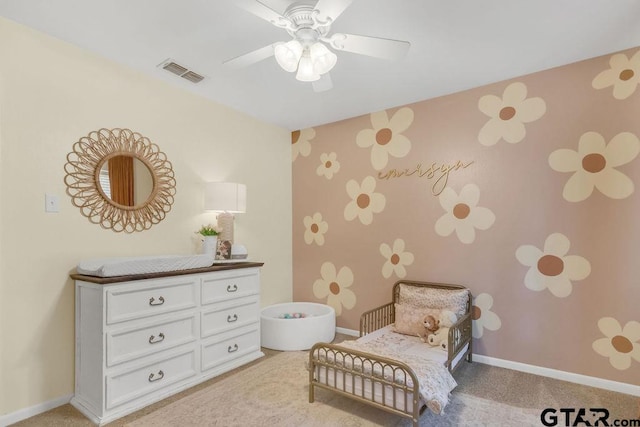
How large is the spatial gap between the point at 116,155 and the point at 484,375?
11.1 feet

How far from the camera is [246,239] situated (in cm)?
366

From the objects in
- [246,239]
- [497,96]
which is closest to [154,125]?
[246,239]

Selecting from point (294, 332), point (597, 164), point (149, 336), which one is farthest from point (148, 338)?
point (597, 164)

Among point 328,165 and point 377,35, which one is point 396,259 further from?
point 377,35

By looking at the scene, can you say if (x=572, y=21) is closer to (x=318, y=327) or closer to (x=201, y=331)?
(x=318, y=327)

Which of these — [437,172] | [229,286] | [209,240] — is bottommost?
[229,286]

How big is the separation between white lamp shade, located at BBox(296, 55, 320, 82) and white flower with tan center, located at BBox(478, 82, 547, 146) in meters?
1.79

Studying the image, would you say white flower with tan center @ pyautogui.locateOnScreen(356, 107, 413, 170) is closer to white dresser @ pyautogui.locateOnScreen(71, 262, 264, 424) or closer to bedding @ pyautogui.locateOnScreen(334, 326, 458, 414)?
bedding @ pyautogui.locateOnScreen(334, 326, 458, 414)

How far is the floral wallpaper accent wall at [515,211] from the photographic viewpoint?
8.02 ft

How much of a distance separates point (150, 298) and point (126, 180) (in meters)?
1.00

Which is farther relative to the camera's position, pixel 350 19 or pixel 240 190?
pixel 240 190

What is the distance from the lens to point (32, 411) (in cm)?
212

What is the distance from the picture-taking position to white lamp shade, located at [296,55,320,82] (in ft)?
6.35

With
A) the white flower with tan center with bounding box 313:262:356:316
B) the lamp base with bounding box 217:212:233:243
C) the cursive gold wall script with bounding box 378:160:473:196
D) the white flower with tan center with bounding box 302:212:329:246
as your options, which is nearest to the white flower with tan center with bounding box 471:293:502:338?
the cursive gold wall script with bounding box 378:160:473:196
